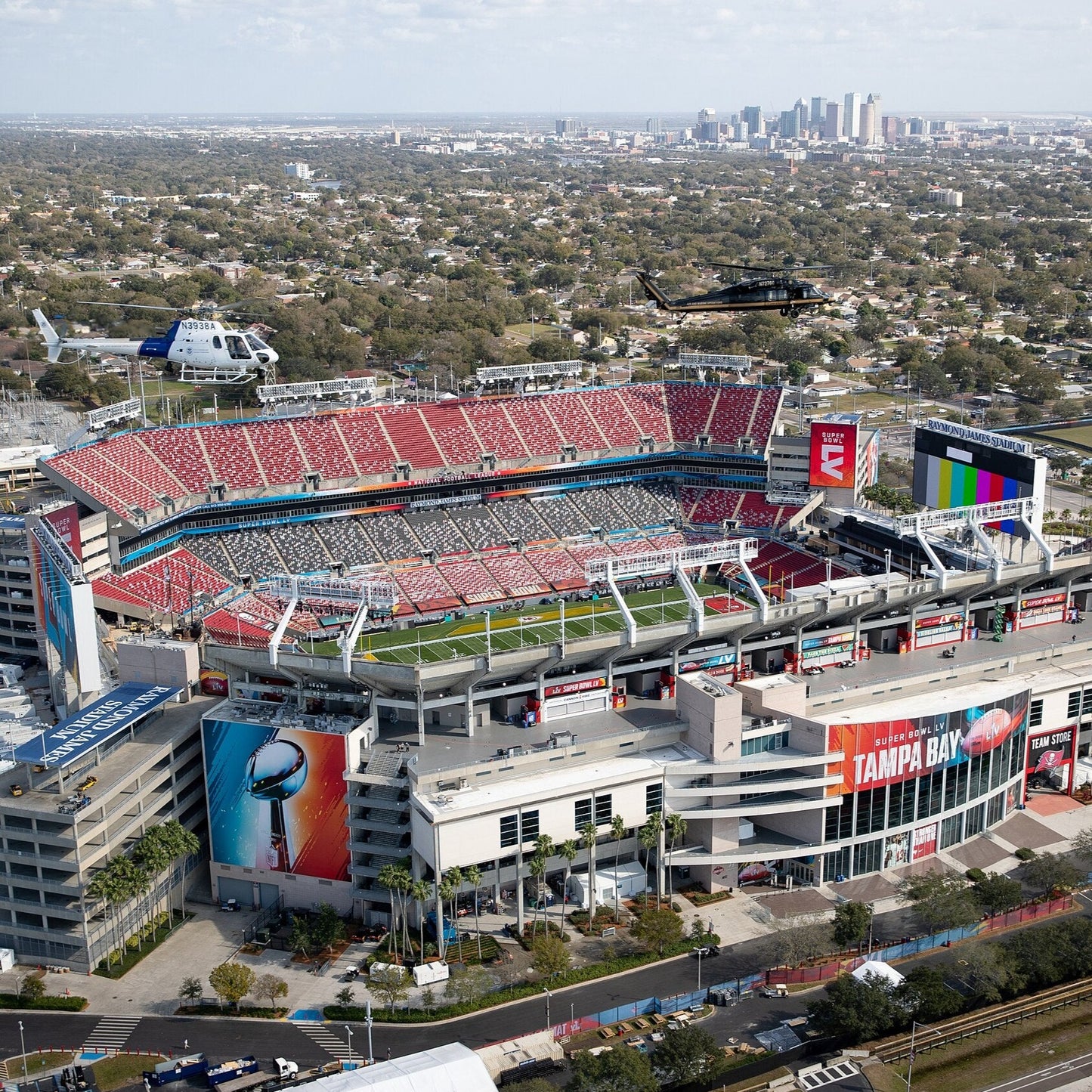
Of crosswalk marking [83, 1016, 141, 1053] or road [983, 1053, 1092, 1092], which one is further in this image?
crosswalk marking [83, 1016, 141, 1053]

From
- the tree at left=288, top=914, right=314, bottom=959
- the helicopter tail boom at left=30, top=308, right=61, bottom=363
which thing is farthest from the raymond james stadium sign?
the helicopter tail boom at left=30, top=308, right=61, bottom=363

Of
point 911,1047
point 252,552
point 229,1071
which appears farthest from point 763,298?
point 229,1071

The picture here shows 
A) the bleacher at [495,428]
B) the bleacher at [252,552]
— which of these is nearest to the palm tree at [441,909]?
the bleacher at [252,552]

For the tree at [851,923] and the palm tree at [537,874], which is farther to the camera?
the palm tree at [537,874]

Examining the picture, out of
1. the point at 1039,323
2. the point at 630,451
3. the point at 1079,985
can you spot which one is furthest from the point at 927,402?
the point at 1079,985

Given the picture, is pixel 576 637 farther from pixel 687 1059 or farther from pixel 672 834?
pixel 687 1059

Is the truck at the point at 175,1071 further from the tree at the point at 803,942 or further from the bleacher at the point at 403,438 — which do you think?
the bleacher at the point at 403,438

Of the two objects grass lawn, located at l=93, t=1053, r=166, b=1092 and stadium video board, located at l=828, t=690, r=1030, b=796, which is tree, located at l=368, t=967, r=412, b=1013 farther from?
stadium video board, located at l=828, t=690, r=1030, b=796
